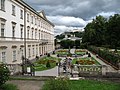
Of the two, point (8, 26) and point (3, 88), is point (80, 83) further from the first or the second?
point (8, 26)

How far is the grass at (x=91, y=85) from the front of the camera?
1270cm

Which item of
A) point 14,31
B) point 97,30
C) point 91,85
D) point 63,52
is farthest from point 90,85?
point 97,30

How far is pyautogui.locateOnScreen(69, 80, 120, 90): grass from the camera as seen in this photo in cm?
1270

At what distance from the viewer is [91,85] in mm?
13406

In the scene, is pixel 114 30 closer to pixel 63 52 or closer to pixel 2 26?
pixel 63 52

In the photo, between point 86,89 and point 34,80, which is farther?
point 34,80

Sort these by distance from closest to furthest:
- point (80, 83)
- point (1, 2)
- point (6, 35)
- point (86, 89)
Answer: point (86, 89)
point (80, 83)
point (1, 2)
point (6, 35)

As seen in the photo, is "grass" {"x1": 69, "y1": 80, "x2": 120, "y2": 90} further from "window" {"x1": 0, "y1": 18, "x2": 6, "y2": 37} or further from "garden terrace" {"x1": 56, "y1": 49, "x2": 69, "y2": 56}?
"garden terrace" {"x1": 56, "y1": 49, "x2": 69, "y2": 56}

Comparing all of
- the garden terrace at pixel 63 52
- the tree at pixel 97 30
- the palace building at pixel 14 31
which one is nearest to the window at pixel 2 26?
the palace building at pixel 14 31

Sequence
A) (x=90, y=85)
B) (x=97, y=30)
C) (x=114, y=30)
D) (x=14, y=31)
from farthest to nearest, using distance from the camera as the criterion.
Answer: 1. (x=97, y=30)
2. (x=114, y=30)
3. (x=14, y=31)
4. (x=90, y=85)

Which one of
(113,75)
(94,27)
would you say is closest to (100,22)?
(94,27)

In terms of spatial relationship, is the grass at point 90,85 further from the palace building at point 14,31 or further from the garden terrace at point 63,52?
the garden terrace at point 63,52

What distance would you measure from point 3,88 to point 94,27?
6472 centimetres

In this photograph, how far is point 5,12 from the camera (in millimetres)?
23922
